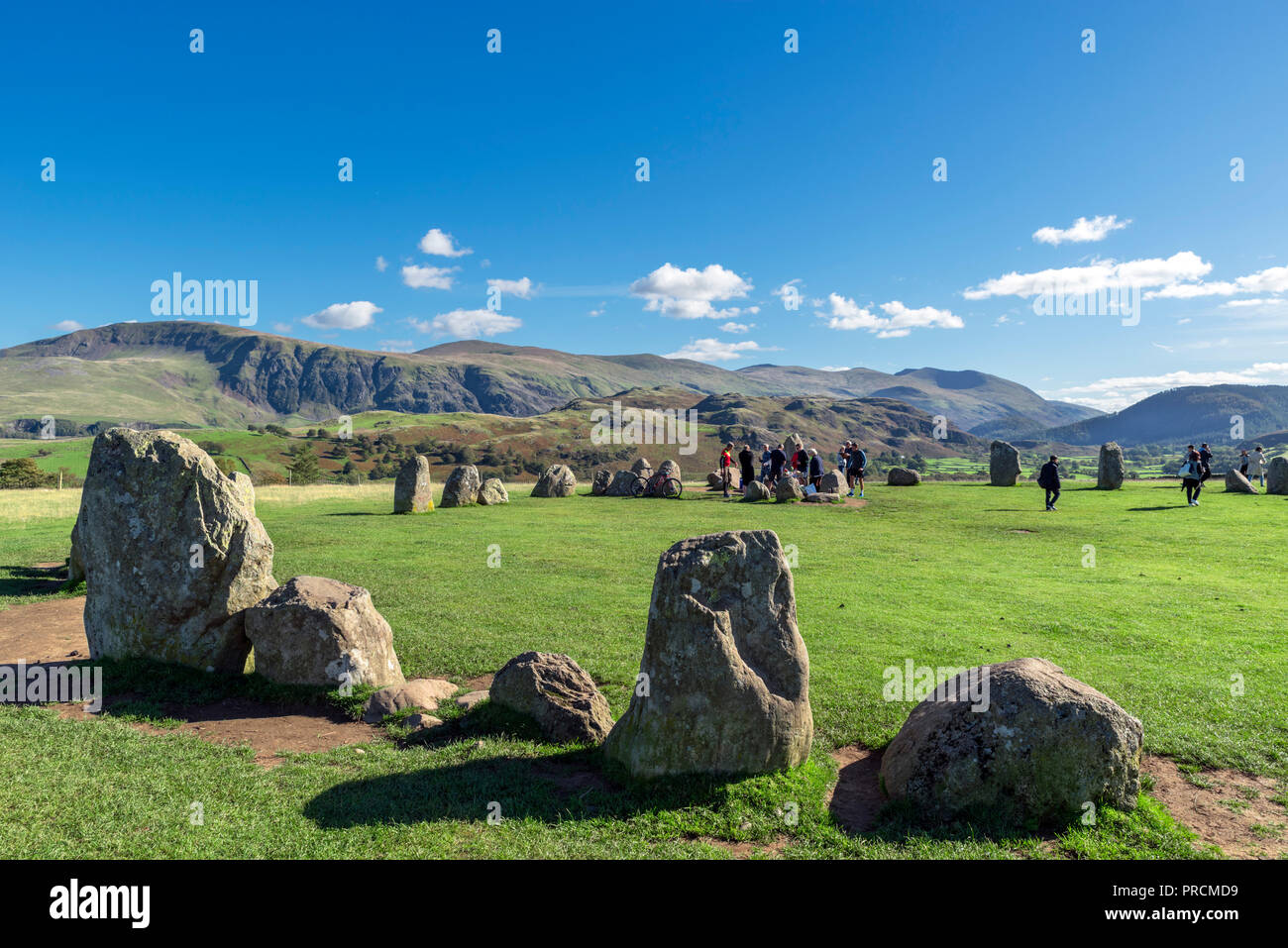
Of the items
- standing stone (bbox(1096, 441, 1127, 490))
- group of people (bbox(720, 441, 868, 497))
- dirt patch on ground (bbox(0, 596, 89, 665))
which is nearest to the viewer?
dirt patch on ground (bbox(0, 596, 89, 665))

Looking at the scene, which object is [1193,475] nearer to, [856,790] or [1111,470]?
[1111,470]

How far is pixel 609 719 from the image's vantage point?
8906 mm

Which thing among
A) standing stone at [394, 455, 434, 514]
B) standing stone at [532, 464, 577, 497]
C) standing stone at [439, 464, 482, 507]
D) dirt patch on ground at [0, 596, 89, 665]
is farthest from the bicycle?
dirt patch on ground at [0, 596, 89, 665]

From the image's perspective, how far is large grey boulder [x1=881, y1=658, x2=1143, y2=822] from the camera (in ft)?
20.8

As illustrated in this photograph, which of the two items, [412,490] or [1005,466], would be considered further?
[1005,466]

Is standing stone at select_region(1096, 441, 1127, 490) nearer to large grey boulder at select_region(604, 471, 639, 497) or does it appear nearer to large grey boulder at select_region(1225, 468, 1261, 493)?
large grey boulder at select_region(1225, 468, 1261, 493)

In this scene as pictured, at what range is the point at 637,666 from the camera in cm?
1129

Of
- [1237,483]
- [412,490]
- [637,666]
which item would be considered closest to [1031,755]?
[637,666]

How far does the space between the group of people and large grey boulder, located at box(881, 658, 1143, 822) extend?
28553 millimetres

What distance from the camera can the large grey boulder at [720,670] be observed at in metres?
6.92

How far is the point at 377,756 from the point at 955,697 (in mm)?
6531

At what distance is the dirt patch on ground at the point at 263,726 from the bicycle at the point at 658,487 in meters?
30.3

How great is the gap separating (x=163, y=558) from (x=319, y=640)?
3.15 metres

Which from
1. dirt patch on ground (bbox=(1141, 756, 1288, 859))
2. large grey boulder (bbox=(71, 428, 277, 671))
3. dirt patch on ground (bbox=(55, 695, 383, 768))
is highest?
large grey boulder (bbox=(71, 428, 277, 671))
